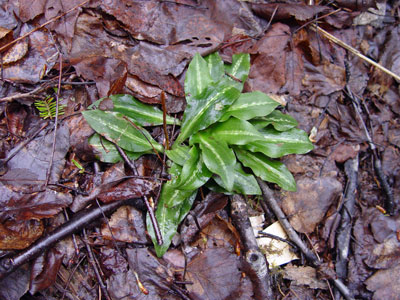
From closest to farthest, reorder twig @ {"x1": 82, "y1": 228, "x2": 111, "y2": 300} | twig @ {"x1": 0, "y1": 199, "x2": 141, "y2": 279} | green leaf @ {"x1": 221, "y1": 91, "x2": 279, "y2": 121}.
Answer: twig @ {"x1": 0, "y1": 199, "x2": 141, "y2": 279}, twig @ {"x1": 82, "y1": 228, "x2": 111, "y2": 300}, green leaf @ {"x1": 221, "y1": 91, "x2": 279, "y2": 121}

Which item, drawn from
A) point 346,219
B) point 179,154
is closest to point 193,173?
point 179,154

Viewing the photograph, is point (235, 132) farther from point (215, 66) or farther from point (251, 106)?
point (215, 66)

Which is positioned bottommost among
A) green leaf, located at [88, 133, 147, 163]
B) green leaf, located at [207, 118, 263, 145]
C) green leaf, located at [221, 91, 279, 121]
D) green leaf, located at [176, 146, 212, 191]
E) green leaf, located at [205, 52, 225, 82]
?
green leaf, located at [176, 146, 212, 191]

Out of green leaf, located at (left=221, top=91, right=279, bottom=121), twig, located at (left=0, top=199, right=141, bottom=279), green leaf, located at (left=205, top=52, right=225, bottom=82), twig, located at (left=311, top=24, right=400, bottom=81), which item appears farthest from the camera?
twig, located at (left=311, top=24, right=400, bottom=81)

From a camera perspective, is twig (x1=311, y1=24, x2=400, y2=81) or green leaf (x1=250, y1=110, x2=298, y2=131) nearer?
green leaf (x1=250, y1=110, x2=298, y2=131)

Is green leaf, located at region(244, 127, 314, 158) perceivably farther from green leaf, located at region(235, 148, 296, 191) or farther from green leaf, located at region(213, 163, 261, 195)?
green leaf, located at region(213, 163, 261, 195)

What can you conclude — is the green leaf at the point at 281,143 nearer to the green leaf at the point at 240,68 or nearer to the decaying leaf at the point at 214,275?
the green leaf at the point at 240,68

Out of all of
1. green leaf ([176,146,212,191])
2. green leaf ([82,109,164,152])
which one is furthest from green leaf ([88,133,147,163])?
green leaf ([176,146,212,191])
